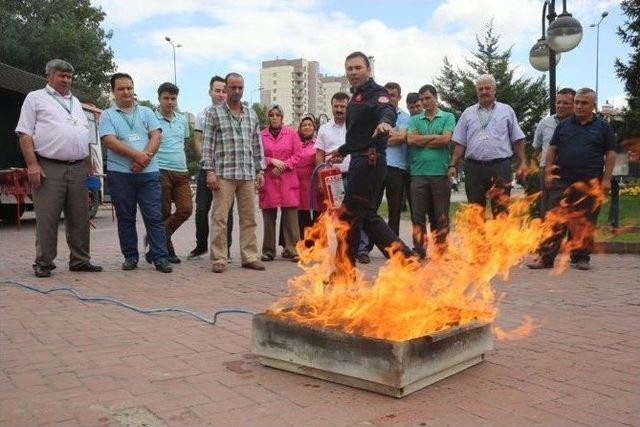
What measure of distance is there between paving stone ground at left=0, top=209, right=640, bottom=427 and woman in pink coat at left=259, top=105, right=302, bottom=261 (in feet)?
7.94

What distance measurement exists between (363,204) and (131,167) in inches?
116

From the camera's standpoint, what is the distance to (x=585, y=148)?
698 cm

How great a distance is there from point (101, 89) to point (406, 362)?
108ft

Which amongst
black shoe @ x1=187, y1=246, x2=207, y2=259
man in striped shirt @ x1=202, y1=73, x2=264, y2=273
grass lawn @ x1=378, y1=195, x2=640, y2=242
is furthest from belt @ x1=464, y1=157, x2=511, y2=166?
black shoe @ x1=187, y1=246, x2=207, y2=259

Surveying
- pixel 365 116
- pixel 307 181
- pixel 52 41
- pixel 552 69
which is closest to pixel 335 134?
pixel 307 181

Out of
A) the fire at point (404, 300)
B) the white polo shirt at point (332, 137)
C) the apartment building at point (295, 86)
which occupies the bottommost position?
the fire at point (404, 300)

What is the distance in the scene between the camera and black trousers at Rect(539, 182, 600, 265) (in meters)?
7.07

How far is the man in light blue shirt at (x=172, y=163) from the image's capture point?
25.0 ft

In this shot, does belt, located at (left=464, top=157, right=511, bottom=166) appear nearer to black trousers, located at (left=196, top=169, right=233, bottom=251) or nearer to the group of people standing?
the group of people standing

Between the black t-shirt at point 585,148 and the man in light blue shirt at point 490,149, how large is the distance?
497 mm

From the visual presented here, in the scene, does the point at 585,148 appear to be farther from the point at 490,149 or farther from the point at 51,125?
the point at 51,125

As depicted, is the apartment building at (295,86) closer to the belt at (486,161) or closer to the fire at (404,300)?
the belt at (486,161)

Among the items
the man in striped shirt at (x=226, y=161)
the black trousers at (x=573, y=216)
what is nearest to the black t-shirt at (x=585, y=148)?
the black trousers at (x=573, y=216)

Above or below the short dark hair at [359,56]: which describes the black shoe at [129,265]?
below
